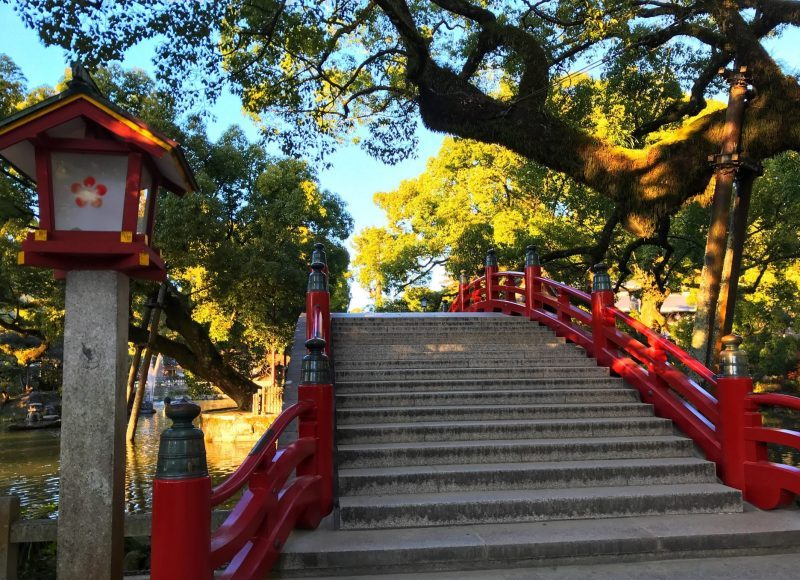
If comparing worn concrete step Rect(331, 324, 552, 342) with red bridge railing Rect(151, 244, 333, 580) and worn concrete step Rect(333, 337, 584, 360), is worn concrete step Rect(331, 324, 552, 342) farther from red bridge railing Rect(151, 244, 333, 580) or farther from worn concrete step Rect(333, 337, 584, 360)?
red bridge railing Rect(151, 244, 333, 580)

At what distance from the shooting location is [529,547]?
3857 millimetres

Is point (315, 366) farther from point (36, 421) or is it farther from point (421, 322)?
point (36, 421)

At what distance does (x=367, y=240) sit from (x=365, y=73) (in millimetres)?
19484

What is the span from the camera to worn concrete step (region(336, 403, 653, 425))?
5.76 meters

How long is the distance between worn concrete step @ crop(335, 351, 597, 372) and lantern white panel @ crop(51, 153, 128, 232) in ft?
13.7

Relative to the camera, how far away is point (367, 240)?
1294 inches

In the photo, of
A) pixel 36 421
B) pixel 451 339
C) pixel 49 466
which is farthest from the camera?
pixel 36 421

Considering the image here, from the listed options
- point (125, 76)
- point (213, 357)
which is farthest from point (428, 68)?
point (213, 357)

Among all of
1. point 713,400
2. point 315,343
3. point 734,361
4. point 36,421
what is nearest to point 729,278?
point 713,400

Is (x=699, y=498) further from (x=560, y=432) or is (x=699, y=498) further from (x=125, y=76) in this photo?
(x=125, y=76)

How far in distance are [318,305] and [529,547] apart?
4.08 meters

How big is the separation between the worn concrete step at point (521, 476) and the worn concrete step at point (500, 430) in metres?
0.44

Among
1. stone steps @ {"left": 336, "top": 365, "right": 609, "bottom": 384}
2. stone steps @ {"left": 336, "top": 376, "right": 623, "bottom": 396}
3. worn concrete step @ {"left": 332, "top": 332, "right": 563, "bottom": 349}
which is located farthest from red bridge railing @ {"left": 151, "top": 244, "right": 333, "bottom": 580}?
worn concrete step @ {"left": 332, "top": 332, "right": 563, "bottom": 349}

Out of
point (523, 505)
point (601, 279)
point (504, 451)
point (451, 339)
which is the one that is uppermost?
point (601, 279)
